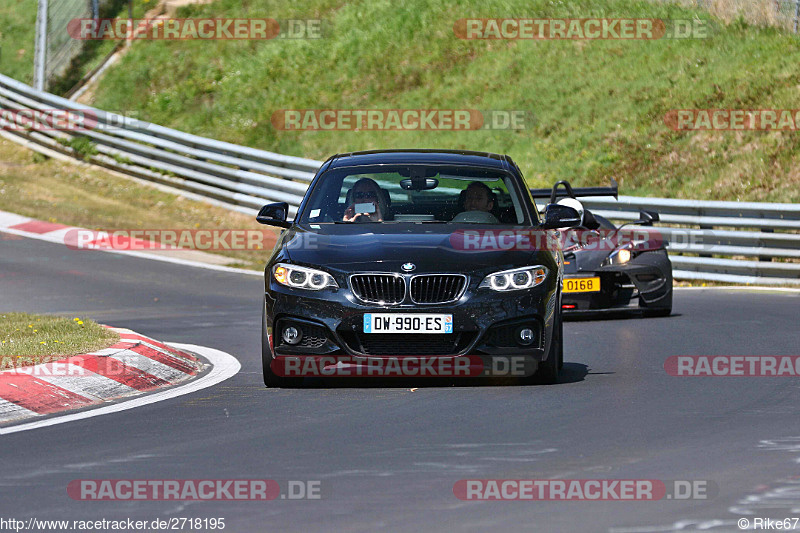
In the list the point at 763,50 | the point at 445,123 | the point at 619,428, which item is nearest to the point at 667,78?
the point at 763,50

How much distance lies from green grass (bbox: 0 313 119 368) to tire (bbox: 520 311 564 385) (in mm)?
2915

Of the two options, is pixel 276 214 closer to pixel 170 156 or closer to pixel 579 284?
pixel 579 284

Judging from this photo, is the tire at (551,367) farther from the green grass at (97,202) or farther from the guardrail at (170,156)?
the guardrail at (170,156)

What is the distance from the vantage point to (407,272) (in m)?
8.59

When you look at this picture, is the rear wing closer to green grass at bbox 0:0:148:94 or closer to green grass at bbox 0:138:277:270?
green grass at bbox 0:138:277:270

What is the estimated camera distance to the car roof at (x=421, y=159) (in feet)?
33.4

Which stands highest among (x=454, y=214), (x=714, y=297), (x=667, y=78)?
(x=667, y=78)

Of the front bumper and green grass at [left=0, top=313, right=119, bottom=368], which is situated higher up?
the front bumper

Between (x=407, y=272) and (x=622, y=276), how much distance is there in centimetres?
618

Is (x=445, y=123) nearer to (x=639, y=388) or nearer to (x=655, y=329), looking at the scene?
(x=655, y=329)

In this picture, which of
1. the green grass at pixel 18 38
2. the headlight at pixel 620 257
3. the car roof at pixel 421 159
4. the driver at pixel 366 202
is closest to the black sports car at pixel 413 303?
the driver at pixel 366 202

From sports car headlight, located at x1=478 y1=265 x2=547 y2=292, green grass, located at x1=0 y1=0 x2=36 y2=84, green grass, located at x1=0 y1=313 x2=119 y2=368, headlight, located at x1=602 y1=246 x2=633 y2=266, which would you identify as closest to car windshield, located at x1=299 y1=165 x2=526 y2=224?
sports car headlight, located at x1=478 y1=265 x2=547 y2=292

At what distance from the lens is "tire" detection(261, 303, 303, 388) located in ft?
29.2

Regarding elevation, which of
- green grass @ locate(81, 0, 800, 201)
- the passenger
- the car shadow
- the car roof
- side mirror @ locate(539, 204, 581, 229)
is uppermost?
green grass @ locate(81, 0, 800, 201)
